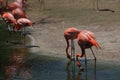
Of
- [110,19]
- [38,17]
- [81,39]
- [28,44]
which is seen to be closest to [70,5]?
[38,17]

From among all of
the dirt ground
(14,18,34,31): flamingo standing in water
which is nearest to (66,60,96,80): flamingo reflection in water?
the dirt ground

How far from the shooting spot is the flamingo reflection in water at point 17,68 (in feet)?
30.9

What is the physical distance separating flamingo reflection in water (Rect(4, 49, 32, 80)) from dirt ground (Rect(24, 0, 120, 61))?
67 centimetres

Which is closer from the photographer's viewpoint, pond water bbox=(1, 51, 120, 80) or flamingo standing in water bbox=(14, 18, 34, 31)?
pond water bbox=(1, 51, 120, 80)

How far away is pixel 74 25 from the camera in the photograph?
1511 centimetres

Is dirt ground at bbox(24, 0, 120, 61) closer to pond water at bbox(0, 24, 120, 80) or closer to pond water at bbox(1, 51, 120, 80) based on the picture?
pond water at bbox(0, 24, 120, 80)

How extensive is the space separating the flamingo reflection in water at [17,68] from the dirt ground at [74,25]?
2.20 feet

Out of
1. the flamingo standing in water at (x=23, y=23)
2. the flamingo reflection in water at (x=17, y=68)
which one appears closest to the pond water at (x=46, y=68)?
the flamingo reflection in water at (x=17, y=68)

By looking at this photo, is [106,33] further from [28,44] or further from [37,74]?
[37,74]

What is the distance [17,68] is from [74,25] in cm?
529

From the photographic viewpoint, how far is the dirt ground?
11719 mm

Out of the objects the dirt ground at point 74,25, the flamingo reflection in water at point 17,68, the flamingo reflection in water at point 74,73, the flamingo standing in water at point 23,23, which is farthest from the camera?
the flamingo standing in water at point 23,23

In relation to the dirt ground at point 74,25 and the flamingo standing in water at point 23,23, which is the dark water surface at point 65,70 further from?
the flamingo standing in water at point 23,23

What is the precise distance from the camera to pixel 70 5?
738 inches
